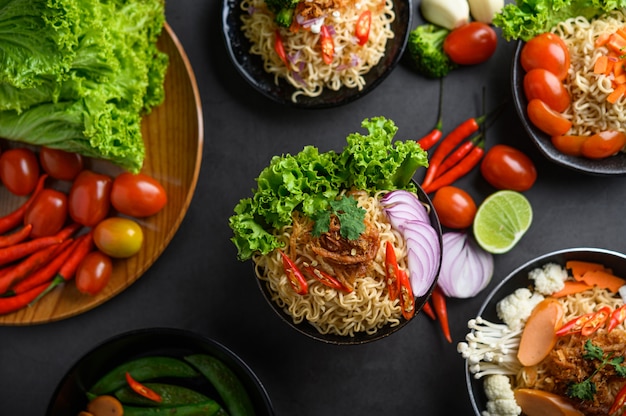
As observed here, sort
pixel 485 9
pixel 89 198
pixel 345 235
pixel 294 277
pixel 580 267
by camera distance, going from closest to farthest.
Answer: pixel 345 235, pixel 294 277, pixel 580 267, pixel 89 198, pixel 485 9

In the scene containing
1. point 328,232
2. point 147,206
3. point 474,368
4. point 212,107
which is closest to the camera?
point 328,232

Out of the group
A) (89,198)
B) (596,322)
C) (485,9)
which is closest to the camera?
(596,322)

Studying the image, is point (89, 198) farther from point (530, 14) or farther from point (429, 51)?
point (530, 14)

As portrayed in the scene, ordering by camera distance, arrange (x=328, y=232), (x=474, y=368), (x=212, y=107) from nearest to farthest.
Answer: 1. (x=328, y=232)
2. (x=474, y=368)
3. (x=212, y=107)

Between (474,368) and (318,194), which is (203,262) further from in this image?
(474,368)

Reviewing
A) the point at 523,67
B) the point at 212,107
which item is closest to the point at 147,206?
the point at 212,107

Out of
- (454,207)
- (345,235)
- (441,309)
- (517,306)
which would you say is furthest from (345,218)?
(517,306)

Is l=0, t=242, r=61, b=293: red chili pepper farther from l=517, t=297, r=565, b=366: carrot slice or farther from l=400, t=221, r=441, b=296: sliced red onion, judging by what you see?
l=517, t=297, r=565, b=366: carrot slice
